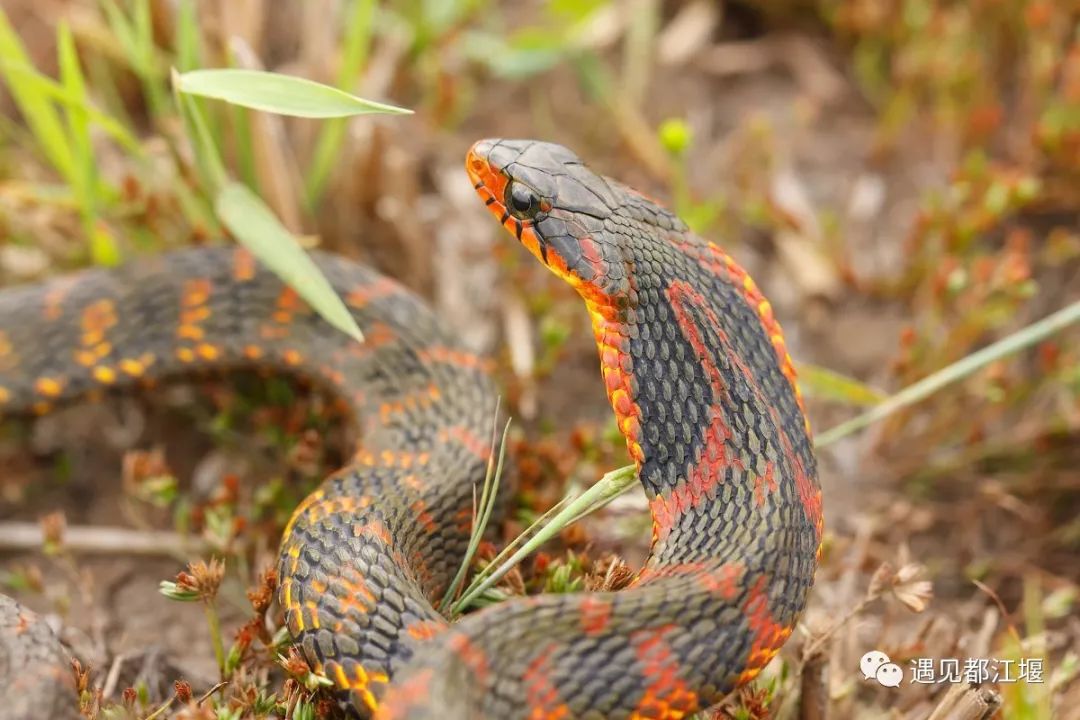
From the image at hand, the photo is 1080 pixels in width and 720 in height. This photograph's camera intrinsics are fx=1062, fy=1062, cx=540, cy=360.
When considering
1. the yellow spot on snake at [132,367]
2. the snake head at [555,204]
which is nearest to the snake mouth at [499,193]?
the snake head at [555,204]

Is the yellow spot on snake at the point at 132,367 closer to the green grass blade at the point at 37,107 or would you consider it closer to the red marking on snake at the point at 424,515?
the green grass blade at the point at 37,107

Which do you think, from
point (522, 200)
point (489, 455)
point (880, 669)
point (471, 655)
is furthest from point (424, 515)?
point (880, 669)

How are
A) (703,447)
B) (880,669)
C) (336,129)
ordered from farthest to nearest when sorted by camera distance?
(336,129) < (880,669) < (703,447)

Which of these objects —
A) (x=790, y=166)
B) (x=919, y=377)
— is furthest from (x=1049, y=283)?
(x=790, y=166)

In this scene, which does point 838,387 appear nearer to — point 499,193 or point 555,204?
point 555,204

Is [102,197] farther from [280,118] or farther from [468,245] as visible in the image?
[468,245]

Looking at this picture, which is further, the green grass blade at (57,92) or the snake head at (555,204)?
the green grass blade at (57,92)

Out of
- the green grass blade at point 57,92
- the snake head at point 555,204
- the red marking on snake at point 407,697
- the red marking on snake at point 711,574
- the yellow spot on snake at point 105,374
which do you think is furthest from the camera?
the yellow spot on snake at point 105,374

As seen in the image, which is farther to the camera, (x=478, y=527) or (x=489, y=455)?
(x=489, y=455)
